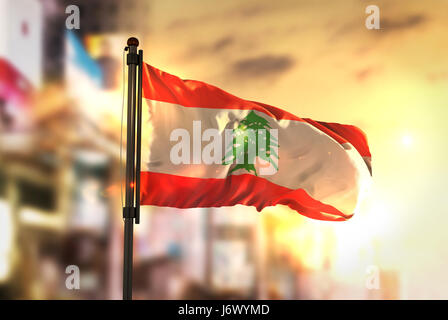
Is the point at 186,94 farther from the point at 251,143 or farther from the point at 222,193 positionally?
the point at 222,193

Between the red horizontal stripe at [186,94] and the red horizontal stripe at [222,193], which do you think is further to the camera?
the red horizontal stripe at [186,94]

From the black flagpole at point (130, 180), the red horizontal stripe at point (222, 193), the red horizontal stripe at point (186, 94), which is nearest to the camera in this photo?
the black flagpole at point (130, 180)

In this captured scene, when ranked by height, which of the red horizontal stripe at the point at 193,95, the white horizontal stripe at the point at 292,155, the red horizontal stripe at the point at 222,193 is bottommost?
the red horizontal stripe at the point at 222,193

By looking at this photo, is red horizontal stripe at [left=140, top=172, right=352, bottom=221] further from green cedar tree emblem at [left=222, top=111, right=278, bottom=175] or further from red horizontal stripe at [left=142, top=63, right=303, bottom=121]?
red horizontal stripe at [left=142, top=63, right=303, bottom=121]

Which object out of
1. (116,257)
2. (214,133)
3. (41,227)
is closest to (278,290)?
(116,257)

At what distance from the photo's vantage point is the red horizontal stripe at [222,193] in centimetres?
504

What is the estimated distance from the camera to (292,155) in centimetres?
555

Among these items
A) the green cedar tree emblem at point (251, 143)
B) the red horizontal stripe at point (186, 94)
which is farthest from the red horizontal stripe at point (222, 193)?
the red horizontal stripe at point (186, 94)

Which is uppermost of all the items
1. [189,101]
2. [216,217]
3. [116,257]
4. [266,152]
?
[189,101]

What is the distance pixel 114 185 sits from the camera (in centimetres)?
967

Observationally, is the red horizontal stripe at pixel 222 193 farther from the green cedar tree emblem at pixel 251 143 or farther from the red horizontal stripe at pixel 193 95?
the red horizontal stripe at pixel 193 95

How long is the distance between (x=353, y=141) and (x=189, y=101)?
6.01 feet

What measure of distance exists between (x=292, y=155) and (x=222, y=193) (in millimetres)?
826
